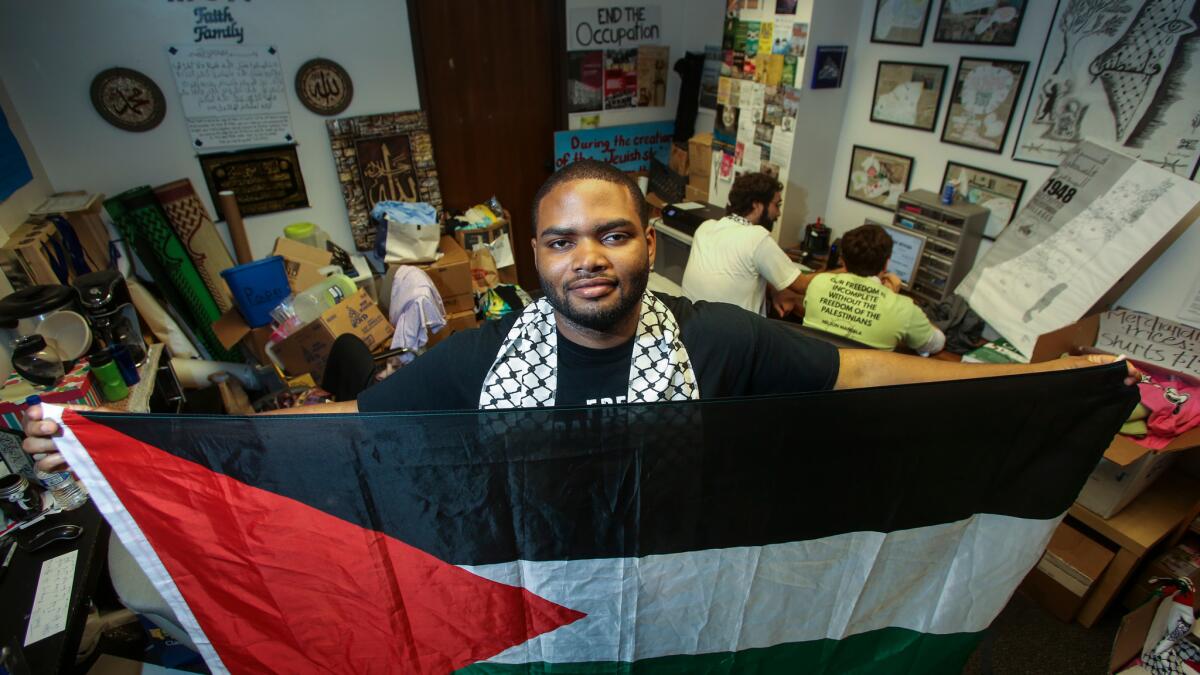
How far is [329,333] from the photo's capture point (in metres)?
2.89

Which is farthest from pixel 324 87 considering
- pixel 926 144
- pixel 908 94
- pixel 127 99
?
pixel 926 144

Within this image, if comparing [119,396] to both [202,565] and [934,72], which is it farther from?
[934,72]

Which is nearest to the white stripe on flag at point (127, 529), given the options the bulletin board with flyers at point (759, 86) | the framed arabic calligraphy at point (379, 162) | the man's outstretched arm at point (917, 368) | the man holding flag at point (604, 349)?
the man holding flag at point (604, 349)

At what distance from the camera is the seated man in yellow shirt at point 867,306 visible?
7.56 ft

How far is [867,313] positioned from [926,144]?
1373 mm

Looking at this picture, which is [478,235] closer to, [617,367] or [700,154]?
[700,154]

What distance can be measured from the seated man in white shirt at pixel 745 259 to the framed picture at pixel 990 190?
0.94m

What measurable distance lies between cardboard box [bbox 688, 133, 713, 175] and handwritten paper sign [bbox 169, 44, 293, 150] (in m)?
2.58

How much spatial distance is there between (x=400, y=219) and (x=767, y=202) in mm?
2131

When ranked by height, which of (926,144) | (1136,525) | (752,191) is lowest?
(1136,525)

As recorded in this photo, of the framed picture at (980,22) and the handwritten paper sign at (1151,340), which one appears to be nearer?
the handwritten paper sign at (1151,340)

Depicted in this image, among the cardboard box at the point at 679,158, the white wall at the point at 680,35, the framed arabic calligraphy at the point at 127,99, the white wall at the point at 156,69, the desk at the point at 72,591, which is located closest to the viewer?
the desk at the point at 72,591

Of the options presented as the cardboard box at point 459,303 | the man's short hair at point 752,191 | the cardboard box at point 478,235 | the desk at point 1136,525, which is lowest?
the desk at point 1136,525

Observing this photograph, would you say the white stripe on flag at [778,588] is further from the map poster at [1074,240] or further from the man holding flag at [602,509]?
the map poster at [1074,240]
